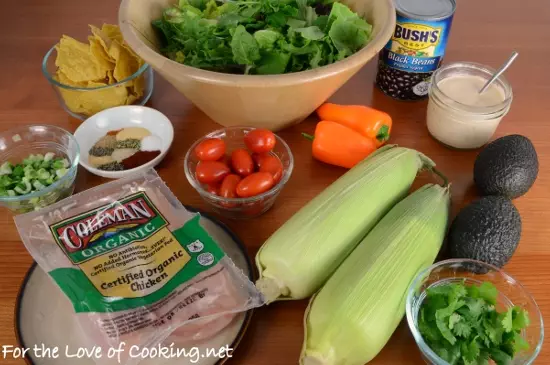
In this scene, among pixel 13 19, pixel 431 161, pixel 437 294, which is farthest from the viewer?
pixel 13 19

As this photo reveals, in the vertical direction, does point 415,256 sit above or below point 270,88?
below

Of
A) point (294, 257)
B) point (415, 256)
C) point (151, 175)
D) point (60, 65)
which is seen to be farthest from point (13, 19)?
point (415, 256)

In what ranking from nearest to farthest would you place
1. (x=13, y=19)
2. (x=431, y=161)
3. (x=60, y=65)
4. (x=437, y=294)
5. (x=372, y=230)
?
1. (x=437, y=294)
2. (x=372, y=230)
3. (x=431, y=161)
4. (x=60, y=65)
5. (x=13, y=19)

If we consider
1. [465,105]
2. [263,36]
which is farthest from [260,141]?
[465,105]

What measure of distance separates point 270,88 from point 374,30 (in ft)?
1.03

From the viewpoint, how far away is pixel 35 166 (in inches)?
42.7

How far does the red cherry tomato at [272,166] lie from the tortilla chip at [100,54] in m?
0.46

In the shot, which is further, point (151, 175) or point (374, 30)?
point (374, 30)

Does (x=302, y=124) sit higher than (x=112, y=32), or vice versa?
(x=112, y=32)

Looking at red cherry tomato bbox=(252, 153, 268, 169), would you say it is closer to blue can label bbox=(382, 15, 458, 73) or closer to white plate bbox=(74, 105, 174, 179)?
white plate bbox=(74, 105, 174, 179)

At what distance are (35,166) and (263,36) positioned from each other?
569 millimetres

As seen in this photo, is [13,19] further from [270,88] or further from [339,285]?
[339,285]

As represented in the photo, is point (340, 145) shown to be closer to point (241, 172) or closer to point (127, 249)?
point (241, 172)

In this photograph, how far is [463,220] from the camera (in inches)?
36.6
